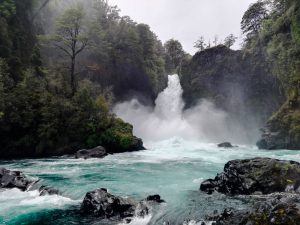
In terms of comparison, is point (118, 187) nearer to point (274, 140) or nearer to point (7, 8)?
point (7, 8)

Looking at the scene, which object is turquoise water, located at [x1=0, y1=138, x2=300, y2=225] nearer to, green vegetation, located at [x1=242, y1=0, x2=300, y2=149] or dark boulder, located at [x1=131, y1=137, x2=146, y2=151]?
dark boulder, located at [x1=131, y1=137, x2=146, y2=151]

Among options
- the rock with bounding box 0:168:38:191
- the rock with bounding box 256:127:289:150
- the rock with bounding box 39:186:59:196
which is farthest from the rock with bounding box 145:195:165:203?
the rock with bounding box 256:127:289:150

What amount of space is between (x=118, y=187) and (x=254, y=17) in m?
51.8

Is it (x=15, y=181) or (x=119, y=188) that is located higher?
(x=15, y=181)

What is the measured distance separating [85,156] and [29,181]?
10601 mm

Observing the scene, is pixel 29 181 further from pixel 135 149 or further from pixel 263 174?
pixel 135 149

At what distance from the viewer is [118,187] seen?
1667 centimetres

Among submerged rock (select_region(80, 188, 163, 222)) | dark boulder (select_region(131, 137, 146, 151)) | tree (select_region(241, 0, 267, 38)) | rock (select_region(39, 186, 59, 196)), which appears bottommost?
submerged rock (select_region(80, 188, 163, 222))

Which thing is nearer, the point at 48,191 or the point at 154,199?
the point at 154,199

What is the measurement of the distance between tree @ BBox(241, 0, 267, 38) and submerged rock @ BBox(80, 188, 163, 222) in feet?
173

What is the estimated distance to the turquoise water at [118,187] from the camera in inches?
471

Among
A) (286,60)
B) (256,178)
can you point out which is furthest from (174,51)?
(256,178)

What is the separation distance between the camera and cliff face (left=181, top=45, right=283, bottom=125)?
4584cm

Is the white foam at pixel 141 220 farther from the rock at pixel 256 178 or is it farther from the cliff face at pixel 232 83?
the cliff face at pixel 232 83
